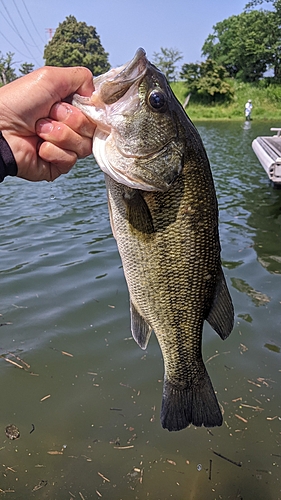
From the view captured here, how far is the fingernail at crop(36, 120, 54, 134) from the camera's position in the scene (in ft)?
6.64

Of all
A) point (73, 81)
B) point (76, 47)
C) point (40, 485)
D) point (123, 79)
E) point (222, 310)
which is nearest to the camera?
point (123, 79)

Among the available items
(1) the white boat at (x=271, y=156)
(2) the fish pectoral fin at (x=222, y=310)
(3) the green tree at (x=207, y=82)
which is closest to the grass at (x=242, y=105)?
(3) the green tree at (x=207, y=82)

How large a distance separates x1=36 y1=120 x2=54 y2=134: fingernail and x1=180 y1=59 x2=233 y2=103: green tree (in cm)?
4331

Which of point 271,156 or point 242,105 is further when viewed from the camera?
point 242,105

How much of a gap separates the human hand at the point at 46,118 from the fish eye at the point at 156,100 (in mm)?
347

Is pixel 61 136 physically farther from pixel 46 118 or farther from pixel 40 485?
pixel 40 485

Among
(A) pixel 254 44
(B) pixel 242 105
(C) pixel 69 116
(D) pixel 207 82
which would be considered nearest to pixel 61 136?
(C) pixel 69 116

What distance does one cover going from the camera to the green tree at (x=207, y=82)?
138 feet

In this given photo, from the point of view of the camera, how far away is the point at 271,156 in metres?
10.4

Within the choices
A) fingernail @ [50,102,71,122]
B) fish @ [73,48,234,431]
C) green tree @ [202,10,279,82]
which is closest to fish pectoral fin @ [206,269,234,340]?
fish @ [73,48,234,431]

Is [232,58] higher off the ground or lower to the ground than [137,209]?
higher

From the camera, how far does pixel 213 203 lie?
198 cm

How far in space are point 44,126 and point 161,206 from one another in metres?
0.74

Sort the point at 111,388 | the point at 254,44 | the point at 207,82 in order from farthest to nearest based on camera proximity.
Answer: the point at 254,44, the point at 207,82, the point at 111,388
